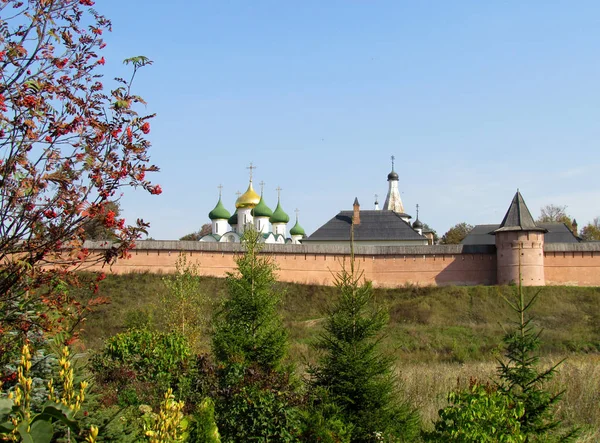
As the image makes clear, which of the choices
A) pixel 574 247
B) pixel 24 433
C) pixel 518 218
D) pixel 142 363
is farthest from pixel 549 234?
pixel 24 433

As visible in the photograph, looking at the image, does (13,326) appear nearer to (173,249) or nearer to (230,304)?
(230,304)

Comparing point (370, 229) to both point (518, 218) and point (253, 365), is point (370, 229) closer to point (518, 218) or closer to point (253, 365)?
point (518, 218)

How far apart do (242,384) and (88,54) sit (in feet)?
16.0

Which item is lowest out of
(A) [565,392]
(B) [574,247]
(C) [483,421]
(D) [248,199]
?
(A) [565,392]

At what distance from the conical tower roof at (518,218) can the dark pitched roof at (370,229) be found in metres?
7.18

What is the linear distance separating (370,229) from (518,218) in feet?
32.5

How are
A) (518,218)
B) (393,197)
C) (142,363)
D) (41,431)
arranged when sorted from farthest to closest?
(393,197) → (518,218) → (142,363) → (41,431)

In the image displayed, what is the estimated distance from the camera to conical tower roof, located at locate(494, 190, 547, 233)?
98.2ft

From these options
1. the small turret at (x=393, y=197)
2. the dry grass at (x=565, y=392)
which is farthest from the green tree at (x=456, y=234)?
the dry grass at (x=565, y=392)

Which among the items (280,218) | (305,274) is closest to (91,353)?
(305,274)

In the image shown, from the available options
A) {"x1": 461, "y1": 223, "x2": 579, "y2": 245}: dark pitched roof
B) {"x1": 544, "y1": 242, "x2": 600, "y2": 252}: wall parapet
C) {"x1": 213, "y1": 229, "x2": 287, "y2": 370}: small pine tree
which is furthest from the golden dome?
{"x1": 213, "y1": 229, "x2": 287, "y2": 370}: small pine tree

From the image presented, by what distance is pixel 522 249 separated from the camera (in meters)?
29.3

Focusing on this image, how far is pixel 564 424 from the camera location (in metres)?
9.38

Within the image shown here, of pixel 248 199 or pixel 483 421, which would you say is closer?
pixel 483 421
